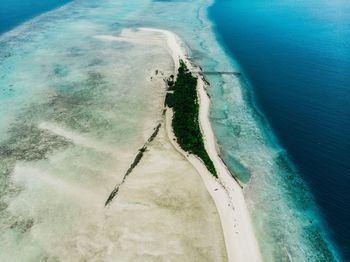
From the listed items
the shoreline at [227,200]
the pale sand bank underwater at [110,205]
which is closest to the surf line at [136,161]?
the pale sand bank underwater at [110,205]

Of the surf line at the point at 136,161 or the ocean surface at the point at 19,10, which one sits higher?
the ocean surface at the point at 19,10

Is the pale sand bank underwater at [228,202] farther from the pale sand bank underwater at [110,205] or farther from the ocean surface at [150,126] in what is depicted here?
the ocean surface at [150,126]

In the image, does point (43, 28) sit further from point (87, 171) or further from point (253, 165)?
point (253, 165)

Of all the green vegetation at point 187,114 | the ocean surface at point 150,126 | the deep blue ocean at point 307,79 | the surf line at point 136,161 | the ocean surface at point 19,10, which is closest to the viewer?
the ocean surface at point 150,126

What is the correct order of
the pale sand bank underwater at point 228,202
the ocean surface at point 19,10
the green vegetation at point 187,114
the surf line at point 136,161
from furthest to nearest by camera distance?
the ocean surface at point 19,10 < the green vegetation at point 187,114 < the surf line at point 136,161 < the pale sand bank underwater at point 228,202

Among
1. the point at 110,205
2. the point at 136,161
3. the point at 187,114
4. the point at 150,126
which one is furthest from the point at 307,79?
the point at 110,205

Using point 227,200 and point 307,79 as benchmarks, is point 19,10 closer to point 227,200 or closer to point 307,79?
point 307,79

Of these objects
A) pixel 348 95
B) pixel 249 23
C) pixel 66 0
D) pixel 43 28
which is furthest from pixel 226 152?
pixel 66 0

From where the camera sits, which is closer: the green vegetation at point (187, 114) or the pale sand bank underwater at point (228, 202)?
the pale sand bank underwater at point (228, 202)
